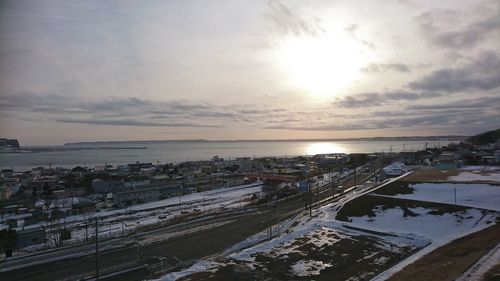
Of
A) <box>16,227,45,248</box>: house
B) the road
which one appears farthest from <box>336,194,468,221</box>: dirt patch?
<box>16,227,45,248</box>: house

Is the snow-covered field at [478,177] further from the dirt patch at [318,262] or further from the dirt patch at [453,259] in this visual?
the dirt patch at [318,262]

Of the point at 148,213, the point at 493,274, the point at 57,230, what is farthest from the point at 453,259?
the point at 148,213

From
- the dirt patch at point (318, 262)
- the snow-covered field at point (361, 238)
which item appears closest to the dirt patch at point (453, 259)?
the snow-covered field at point (361, 238)

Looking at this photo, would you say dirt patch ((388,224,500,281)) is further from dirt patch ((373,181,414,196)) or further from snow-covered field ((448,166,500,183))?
snow-covered field ((448,166,500,183))

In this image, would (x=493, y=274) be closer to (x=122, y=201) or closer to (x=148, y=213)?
(x=148, y=213)

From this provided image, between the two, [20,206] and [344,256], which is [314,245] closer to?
[344,256]

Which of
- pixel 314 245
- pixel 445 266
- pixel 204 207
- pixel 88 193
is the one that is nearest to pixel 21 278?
pixel 314 245
